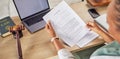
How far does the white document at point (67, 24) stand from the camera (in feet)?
4.00

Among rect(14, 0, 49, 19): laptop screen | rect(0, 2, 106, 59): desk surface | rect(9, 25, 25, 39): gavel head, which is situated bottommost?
rect(0, 2, 106, 59): desk surface

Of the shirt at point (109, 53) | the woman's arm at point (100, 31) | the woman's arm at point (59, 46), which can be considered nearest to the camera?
the shirt at point (109, 53)

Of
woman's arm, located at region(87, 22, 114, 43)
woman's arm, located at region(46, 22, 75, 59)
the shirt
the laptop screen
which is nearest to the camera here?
the shirt

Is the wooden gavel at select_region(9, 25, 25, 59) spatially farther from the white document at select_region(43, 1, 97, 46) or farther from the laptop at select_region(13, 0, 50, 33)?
the white document at select_region(43, 1, 97, 46)

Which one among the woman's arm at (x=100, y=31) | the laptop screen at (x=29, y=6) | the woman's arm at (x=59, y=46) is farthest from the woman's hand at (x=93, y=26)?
the laptop screen at (x=29, y=6)

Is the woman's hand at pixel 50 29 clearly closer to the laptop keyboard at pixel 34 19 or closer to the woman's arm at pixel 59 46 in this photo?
the woman's arm at pixel 59 46

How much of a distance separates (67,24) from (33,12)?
26 centimetres

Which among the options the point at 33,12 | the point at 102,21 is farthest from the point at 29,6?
the point at 102,21

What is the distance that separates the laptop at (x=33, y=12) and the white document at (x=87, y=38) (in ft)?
0.93

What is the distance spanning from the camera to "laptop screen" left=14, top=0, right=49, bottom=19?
1.30 metres

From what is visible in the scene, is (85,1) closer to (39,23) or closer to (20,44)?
(39,23)

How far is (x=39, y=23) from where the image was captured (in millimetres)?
1361

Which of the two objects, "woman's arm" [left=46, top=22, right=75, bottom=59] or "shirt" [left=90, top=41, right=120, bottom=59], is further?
"woman's arm" [left=46, top=22, right=75, bottom=59]

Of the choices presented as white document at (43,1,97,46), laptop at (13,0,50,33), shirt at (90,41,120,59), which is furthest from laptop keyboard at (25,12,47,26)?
shirt at (90,41,120,59)
